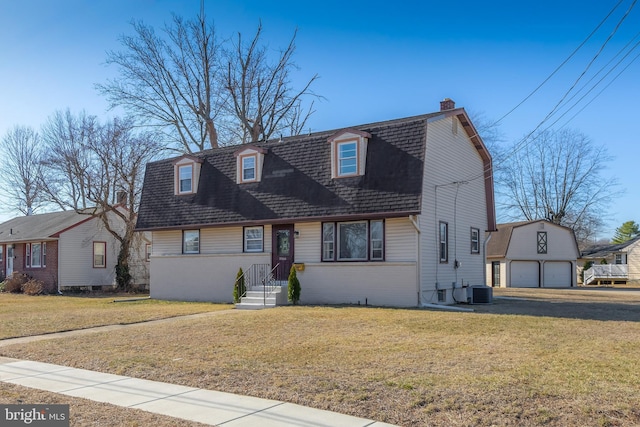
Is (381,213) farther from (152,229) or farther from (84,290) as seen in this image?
(84,290)

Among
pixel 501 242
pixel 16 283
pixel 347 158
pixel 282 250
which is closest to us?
pixel 347 158

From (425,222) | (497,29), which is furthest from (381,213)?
(497,29)

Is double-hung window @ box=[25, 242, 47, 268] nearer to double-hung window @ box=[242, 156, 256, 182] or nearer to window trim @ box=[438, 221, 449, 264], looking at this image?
double-hung window @ box=[242, 156, 256, 182]

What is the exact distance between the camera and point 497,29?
593 inches

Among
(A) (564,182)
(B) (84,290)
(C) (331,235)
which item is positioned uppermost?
(A) (564,182)

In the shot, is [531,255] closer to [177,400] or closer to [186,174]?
[186,174]

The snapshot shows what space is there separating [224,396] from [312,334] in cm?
494

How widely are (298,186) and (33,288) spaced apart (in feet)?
60.1

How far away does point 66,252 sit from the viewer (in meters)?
31.7

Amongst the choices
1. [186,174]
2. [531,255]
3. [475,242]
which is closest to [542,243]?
[531,255]

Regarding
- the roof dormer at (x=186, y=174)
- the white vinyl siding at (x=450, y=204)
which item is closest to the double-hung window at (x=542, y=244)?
the white vinyl siding at (x=450, y=204)

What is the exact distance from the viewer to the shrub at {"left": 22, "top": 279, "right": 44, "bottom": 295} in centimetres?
3041

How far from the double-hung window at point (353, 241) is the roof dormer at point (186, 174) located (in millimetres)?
6613

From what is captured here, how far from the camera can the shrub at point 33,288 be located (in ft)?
99.8
